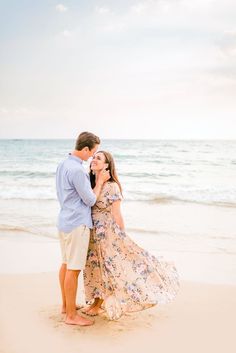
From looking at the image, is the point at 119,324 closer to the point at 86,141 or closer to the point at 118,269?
the point at 118,269

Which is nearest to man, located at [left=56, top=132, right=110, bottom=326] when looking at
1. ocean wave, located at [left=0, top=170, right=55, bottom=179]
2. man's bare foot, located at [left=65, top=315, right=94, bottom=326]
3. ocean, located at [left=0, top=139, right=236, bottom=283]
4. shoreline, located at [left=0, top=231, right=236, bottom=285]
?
man's bare foot, located at [left=65, top=315, right=94, bottom=326]

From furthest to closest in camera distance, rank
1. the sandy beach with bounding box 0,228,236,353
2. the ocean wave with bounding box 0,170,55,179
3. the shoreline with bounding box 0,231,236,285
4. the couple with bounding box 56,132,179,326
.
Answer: the ocean wave with bounding box 0,170,55,179
the shoreline with bounding box 0,231,236,285
the couple with bounding box 56,132,179,326
the sandy beach with bounding box 0,228,236,353

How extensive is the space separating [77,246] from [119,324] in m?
0.89

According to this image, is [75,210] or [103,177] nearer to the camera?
[75,210]

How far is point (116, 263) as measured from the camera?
415 centimetres

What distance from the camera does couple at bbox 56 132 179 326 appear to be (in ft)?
13.1

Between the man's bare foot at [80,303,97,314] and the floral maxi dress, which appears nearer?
the floral maxi dress

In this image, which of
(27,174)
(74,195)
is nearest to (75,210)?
(74,195)

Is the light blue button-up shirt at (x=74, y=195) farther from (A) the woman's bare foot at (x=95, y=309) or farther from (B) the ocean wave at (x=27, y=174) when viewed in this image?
(B) the ocean wave at (x=27, y=174)

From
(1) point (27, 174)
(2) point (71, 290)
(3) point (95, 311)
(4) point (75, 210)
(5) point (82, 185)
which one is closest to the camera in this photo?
(5) point (82, 185)

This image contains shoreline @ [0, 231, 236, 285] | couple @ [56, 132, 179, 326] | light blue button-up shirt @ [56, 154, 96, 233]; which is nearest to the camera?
light blue button-up shirt @ [56, 154, 96, 233]

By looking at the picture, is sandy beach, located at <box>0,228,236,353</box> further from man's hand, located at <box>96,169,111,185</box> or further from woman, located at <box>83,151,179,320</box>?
man's hand, located at <box>96,169,111,185</box>

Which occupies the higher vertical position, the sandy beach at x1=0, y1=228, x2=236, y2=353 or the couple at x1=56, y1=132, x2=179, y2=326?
the couple at x1=56, y1=132, x2=179, y2=326

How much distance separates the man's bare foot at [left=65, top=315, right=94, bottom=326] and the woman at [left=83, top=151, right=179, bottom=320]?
23cm
